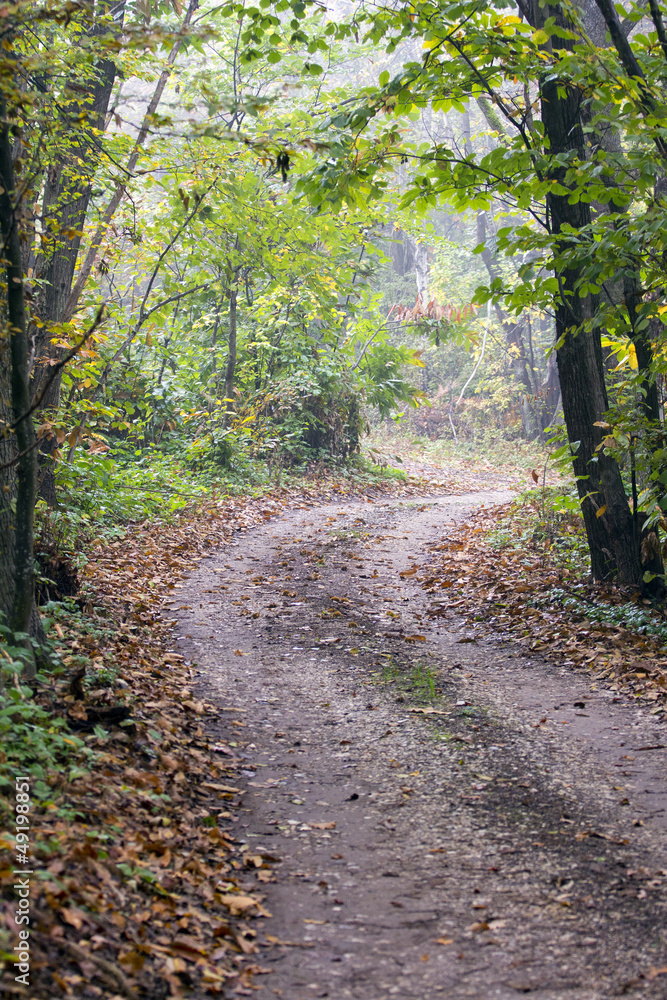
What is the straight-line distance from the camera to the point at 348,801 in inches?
158

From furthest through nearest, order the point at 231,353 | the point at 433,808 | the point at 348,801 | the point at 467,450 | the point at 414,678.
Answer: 1. the point at 467,450
2. the point at 231,353
3. the point at 414,678
4. the point at 348,801
5. the point at 433,808

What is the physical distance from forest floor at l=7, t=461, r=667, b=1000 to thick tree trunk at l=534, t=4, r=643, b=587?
0.49 meters

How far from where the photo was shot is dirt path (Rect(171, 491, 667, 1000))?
2719 mm

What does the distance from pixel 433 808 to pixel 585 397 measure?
4730mm

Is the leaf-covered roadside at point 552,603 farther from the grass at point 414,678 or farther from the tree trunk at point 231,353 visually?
the tree trunk at point 231,353

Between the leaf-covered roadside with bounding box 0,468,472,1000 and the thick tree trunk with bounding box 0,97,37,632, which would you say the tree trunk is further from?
the thick tree trunk with bounding box 0,97,37,632

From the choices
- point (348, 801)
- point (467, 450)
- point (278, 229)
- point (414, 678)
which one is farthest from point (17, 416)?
point (467, 450)

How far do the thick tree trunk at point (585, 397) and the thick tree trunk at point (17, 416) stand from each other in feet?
15.8

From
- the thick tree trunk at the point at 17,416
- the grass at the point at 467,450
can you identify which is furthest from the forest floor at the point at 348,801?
the grass at the point at 467,450

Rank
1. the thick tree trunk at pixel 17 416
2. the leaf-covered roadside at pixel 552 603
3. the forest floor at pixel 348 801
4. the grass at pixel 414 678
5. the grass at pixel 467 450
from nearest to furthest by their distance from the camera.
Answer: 1. the forest floor at pixel 348 801
2. the thick tree trunk at pixel 17 416
3. the grass at pixel 414 678
4. the leaf-covered roadside at pixel 552 603
5. the grass at pixel 467 450

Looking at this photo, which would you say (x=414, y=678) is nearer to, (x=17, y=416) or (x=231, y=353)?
(x=17, y=416)

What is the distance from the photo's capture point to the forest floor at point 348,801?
2.62 m

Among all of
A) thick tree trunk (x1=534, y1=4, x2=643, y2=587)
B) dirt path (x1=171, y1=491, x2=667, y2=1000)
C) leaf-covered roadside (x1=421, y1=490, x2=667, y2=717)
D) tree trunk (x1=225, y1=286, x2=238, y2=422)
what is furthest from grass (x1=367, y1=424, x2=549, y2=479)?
dirt path (x1=171, y1=491, x2=667, y2=1000)

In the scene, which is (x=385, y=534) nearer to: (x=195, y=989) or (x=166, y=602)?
(x=166, y=602)
